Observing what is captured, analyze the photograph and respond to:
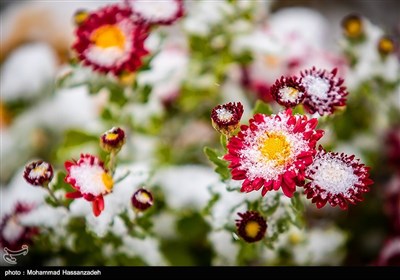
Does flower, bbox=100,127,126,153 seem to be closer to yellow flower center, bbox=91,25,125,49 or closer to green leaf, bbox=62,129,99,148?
yellow flower center, bbox=91,25,125,49

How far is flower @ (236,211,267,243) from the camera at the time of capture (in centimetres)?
50

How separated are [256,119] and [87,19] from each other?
289mm

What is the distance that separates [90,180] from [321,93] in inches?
9.3

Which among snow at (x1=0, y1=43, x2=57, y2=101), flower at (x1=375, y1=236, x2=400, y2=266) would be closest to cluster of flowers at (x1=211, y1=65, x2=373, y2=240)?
flower at (x1=375, y1=236, x2=400, y2=266)

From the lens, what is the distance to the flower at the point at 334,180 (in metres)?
0.45

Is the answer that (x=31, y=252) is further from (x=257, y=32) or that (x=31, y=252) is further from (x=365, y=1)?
(x=365, y=1)

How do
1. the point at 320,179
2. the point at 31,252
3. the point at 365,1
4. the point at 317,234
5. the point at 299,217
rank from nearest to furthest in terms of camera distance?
the point at 320,179
the point at 299,217
the point at 31,252
the point at 317,234
the point at 365,1

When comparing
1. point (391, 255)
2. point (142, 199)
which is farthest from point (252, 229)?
point (391, 255)

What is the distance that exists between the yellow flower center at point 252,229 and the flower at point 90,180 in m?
0.14

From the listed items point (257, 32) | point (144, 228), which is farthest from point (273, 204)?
point (257, 32)

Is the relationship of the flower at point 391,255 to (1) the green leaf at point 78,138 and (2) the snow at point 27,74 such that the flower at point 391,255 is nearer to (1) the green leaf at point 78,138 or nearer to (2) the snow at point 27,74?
(1) the green leaf at point 78,138

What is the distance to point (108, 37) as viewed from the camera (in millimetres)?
629

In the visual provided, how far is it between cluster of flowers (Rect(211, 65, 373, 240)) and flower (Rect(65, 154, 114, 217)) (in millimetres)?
133

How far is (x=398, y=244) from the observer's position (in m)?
0.76
